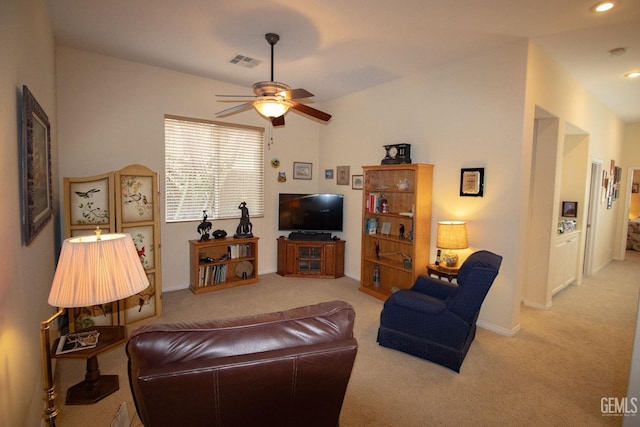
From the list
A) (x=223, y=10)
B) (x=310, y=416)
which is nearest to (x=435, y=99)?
(x=223, y=10)

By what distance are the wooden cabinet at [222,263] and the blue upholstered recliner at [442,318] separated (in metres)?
2.55

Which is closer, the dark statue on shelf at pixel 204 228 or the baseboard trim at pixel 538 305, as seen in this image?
the baseboard trim at pixel 538 305

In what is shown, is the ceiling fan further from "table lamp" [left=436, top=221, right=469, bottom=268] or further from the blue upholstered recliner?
the blue upholstered recliner

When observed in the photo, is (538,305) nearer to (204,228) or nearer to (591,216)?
(591,216)

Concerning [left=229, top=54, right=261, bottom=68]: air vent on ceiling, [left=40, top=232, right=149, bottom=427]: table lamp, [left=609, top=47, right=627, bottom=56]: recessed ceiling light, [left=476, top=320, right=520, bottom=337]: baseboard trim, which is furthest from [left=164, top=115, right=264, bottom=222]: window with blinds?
[left=609, top=47, right=627, bottom=56]: recessed ceiling light

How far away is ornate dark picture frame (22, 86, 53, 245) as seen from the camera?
1.67m

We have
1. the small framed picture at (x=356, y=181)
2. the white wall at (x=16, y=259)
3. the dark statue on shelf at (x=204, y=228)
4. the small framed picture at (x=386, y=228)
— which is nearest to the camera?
the white wall at (x=16, y=259)

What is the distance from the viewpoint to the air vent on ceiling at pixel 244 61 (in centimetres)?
381

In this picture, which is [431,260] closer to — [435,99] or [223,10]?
[435,99]

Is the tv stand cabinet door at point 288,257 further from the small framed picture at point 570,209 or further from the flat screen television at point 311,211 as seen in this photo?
the small framed picture at point 570,209

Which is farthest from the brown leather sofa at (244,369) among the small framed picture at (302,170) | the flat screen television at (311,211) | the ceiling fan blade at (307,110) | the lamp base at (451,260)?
the small framed picture at (302,170)

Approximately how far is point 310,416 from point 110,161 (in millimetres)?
4001

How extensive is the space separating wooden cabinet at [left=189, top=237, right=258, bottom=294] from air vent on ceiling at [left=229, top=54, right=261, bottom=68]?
242 cm

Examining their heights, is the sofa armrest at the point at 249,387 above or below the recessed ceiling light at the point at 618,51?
below
